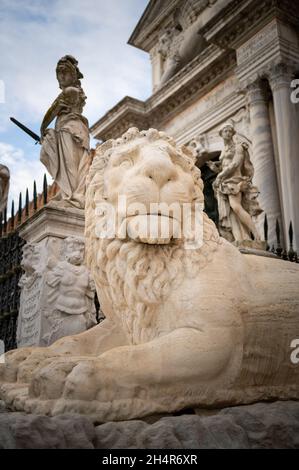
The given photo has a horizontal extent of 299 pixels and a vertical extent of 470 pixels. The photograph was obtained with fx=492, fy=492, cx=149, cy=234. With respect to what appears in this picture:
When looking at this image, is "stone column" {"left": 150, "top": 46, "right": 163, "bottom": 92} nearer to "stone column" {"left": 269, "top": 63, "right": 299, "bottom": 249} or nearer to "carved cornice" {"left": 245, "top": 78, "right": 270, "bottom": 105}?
Result: "carved cornice" {"left": 245, "top": 78, "right": 270, "bottom": 105}

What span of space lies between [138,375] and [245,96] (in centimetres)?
1182

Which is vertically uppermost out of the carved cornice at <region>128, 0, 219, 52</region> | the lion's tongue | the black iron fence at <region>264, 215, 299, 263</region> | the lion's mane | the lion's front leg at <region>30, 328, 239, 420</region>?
the carved cornice at <region>128, 0, 219, 52</region>

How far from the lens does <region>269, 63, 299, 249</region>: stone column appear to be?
10680mm

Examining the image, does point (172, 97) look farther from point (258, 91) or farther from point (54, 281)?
point (54, 281)

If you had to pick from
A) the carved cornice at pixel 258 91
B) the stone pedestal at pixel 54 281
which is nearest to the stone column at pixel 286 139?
the carved cornice at pixel 258 91

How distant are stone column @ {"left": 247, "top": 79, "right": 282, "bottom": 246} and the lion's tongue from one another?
27.9 ft

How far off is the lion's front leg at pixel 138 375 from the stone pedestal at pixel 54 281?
2353 mm

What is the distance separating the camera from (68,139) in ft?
17.7

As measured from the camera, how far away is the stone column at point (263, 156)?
11.0 metres

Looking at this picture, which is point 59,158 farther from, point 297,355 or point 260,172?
point 260,172

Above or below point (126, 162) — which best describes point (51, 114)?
above

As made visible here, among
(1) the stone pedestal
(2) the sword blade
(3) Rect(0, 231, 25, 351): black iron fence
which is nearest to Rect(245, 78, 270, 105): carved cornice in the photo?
(2) the sword blade

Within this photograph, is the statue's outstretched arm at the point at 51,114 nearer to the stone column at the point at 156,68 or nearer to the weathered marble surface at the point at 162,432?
the weathered marble surface at the point at 162,432

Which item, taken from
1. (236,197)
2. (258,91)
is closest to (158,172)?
(236,197)
